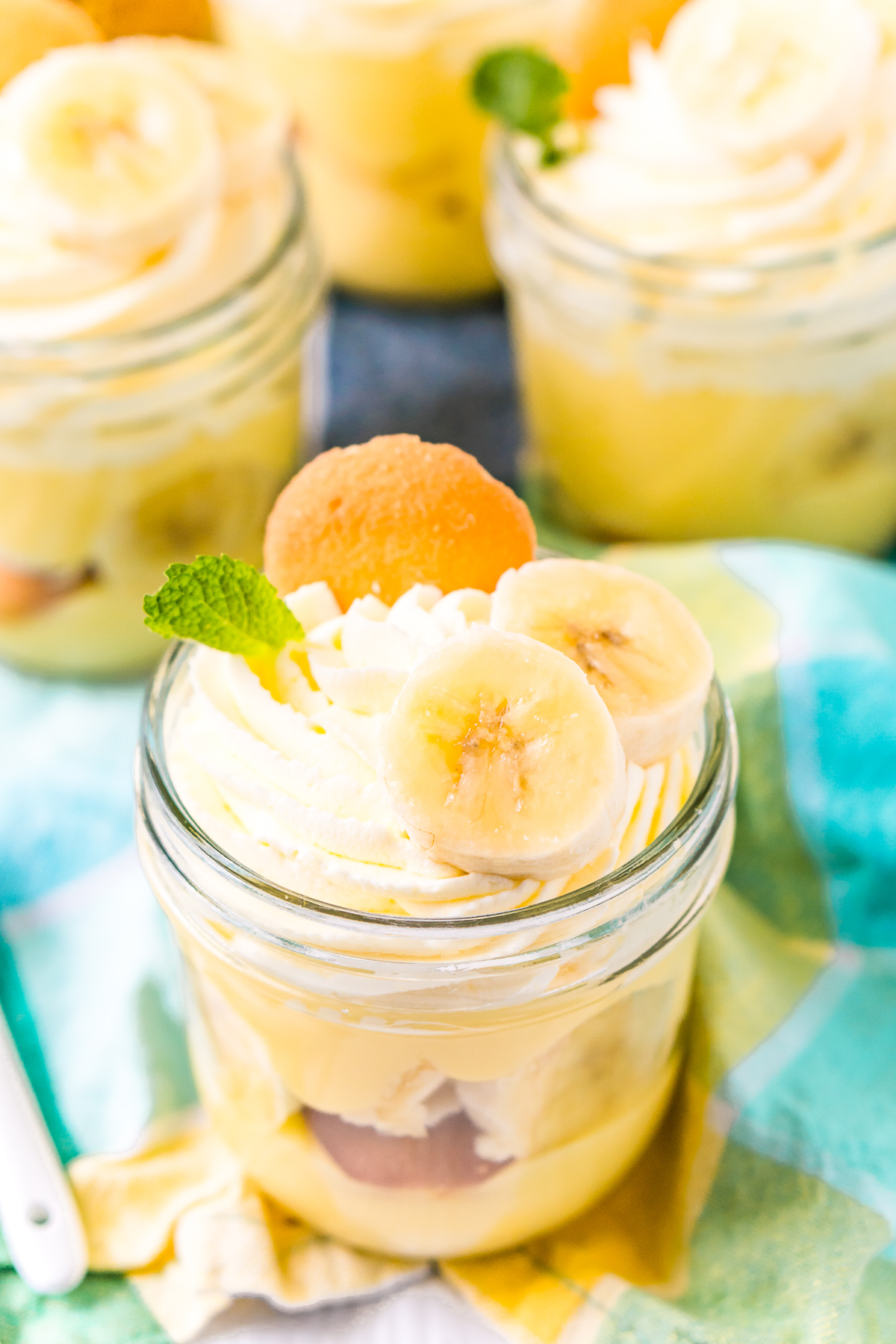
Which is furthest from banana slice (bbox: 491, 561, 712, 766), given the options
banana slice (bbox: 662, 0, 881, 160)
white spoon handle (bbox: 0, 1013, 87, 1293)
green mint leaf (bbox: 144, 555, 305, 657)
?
banana slice (bbox: 662, 0, 881, 160)

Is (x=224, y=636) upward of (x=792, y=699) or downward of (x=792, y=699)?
upward

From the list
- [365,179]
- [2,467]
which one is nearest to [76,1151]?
[2,467]

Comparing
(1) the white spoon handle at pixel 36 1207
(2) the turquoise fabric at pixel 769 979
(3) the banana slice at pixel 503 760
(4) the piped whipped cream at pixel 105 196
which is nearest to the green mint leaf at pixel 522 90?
(4) the piped whipped cream at pixel 105 196

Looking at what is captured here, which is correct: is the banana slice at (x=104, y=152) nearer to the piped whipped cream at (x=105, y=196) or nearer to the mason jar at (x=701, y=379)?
the piped whipped cream at (x=105, y=196)

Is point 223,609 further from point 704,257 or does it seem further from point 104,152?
point 704,257

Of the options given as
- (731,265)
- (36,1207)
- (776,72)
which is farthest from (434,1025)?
(776,72)

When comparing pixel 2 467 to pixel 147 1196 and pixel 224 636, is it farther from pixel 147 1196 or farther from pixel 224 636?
pixel 147 1196

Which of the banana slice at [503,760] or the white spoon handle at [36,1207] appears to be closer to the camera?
the banana slice at [503,760]
